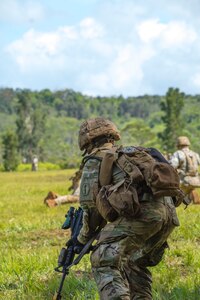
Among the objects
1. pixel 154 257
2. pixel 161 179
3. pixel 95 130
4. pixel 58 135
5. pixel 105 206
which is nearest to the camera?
pixel 161 179

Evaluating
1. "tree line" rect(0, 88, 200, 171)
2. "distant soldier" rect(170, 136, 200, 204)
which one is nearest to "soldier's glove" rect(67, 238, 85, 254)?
"distant soldier" rect(170, 136, 200, 204)

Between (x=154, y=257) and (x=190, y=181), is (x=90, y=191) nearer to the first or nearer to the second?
(x=154, y=257)

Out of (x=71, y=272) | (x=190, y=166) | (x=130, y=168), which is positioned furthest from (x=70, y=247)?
(x=190, y=166)

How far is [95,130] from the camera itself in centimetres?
495

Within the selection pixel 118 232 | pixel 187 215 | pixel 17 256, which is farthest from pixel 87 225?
pixel 187 215

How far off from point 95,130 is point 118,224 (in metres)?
0.97

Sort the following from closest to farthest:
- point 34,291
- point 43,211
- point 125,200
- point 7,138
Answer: point 125,200
point 34,291
point 43,211
point 7,138

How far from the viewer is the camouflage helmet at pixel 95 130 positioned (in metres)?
4.95

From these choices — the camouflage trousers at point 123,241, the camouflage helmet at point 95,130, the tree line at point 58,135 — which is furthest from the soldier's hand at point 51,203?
the tree line at point 58,135

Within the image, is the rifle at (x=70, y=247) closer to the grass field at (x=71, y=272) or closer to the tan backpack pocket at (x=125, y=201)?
the tan backpack pocket at (x=125, y=201)

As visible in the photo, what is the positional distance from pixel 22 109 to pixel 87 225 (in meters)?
92.9

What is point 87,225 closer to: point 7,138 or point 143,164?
point 143,164

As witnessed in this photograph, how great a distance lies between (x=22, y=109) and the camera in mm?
96438

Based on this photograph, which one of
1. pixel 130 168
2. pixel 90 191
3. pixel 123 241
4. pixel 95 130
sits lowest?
pixel 123 241
